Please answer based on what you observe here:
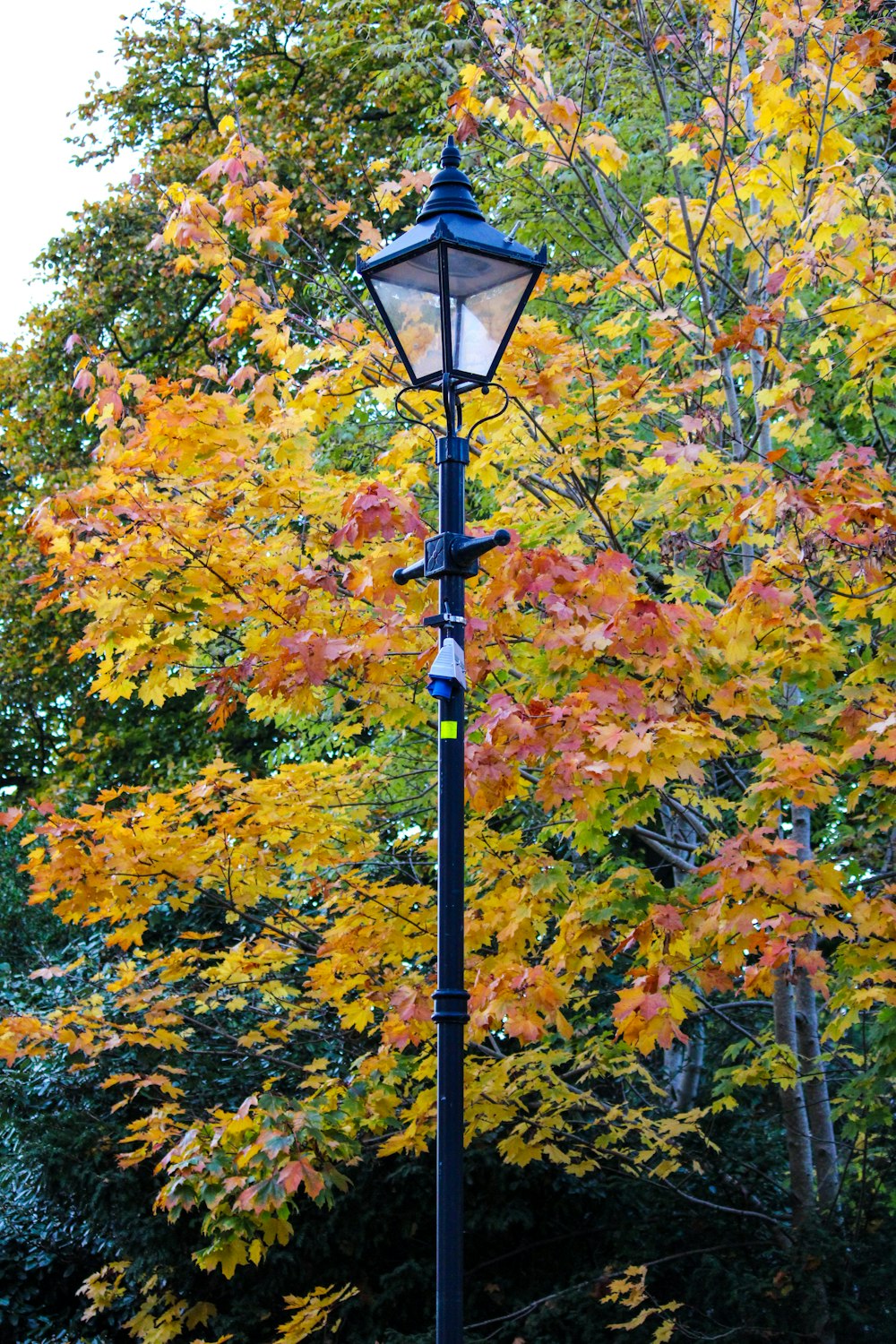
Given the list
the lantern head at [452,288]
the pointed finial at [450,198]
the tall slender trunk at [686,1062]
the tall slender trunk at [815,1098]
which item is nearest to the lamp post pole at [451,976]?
the lantern head at [452,288]

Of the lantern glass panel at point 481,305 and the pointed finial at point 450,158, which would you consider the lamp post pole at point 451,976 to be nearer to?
the lantern glass panel at point 481,305

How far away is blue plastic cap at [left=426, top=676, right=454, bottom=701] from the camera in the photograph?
3.88 m

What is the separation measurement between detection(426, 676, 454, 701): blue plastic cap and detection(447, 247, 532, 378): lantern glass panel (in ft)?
3.22

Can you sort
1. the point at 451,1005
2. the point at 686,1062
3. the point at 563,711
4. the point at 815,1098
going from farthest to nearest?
the point at 686,1062 → the point at 815,1098 → the point at 563,711 → the point at 451,1005

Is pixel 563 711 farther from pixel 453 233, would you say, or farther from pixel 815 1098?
pixel 815 1098

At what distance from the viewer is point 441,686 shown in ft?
12.8

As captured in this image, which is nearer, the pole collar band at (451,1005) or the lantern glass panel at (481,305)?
the pole collar band at (451,1005)

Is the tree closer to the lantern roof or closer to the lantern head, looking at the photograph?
the lantern head

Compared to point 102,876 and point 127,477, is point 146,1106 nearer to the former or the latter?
point 102,876

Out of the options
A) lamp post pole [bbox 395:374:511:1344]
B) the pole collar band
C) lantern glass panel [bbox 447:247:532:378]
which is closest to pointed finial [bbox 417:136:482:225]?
lantern glass panel [bbox 447:247:532:378]

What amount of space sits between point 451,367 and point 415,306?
0.21m

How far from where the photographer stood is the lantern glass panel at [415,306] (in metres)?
4.04

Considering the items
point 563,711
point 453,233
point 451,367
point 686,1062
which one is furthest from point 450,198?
point 686,1062

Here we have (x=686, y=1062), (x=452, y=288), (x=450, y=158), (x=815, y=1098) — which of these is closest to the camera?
(x=452, y=288)
